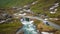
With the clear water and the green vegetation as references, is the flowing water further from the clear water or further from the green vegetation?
the green vegetation

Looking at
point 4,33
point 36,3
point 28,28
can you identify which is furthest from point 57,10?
point 4,33

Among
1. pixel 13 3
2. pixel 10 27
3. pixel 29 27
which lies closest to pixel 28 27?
pixel 29 27

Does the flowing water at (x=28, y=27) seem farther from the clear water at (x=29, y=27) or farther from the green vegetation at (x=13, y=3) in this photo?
the green vegetation at (x=13, y=3)

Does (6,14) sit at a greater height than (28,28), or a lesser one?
greater

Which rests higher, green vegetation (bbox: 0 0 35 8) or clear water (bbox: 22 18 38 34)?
green vegetation (bbox: 0 0 35 8)

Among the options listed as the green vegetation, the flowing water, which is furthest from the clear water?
the green vegetation

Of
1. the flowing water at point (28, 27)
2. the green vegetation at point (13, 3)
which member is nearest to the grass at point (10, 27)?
the flowing water at point (28, 27)

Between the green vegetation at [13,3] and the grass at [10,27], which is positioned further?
the green vegetation at [13,3]

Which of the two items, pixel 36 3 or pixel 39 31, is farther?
pixel 36 3

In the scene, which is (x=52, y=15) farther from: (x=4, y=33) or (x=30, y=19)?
(x=4, y=33)
